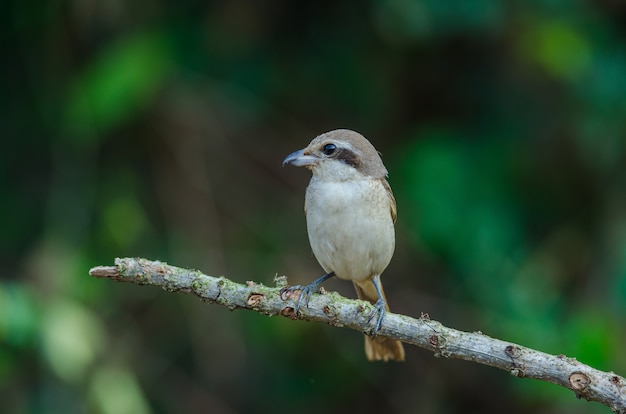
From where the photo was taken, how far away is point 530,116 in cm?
683

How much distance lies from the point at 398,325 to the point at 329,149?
1.24 meters

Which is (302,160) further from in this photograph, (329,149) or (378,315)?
(378,315)

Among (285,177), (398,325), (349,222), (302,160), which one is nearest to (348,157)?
(302,160)

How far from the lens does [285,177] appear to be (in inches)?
281

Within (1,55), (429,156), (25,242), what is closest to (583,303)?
(429,156)

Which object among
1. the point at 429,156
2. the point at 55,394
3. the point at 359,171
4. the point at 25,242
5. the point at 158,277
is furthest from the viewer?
the point at 25,242

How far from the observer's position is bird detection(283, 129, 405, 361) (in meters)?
4.24

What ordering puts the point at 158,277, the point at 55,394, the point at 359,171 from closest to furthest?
1. the point at 158,277
2. the point at 359,171
3. the point at 55,394

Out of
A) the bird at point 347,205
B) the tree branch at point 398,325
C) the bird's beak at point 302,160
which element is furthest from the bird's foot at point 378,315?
the bird's beak at point 302,160

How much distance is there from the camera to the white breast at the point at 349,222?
167 inches

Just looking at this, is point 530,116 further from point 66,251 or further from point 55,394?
point 55,394

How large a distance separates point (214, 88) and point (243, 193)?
926 mm

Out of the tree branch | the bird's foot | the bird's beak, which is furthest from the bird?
the tree branch

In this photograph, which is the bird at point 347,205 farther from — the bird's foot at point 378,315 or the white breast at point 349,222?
the bird's foot at point 378,315
